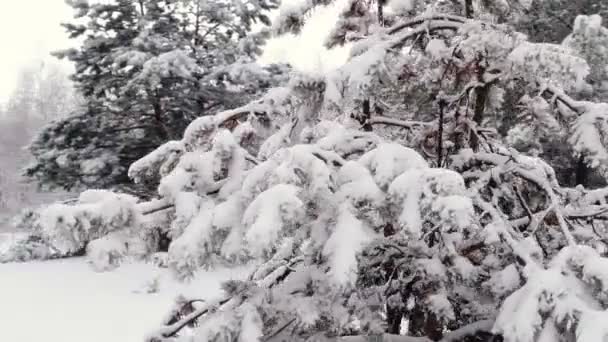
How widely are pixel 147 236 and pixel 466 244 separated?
164 centimetres

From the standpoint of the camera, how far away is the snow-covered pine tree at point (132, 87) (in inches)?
447

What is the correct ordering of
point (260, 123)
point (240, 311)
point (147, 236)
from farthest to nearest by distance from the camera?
1. point (260, 123)
2. point (147, 236)
3. point (240, 311)

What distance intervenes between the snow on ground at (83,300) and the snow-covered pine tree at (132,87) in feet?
7.76

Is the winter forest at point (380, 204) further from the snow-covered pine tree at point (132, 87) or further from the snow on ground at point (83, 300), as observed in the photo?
the snow-covered pine tree at point (132, 87)

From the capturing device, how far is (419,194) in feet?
5.98

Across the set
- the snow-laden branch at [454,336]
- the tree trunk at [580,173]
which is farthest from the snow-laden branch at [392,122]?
the tree trunk at [580,173]

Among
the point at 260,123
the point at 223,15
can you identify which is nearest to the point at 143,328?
the point at 260,123

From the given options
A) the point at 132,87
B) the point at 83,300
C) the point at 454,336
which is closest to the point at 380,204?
the point at 454,336

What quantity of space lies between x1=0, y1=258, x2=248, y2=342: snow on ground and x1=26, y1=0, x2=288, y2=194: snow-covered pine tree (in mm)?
2365

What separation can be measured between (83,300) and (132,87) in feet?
15.2

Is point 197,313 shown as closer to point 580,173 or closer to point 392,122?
point 392,122

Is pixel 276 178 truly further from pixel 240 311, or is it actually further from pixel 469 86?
pixel 469 86

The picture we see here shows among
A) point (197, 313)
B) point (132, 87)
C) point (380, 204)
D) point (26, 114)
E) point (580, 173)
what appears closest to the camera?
point (380, 204)

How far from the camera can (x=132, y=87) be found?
35.4 feet
